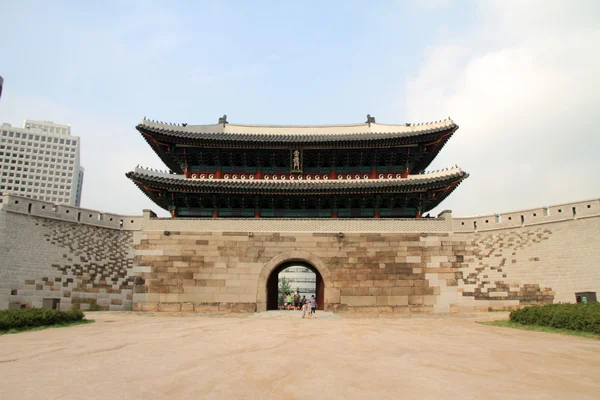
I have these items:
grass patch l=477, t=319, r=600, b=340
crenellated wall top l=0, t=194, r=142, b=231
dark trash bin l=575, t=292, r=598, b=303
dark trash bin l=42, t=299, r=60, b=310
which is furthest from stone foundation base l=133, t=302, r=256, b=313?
dark trash bin l=575, t=292, r=598, b=303

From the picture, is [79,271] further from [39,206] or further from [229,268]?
[229,268]

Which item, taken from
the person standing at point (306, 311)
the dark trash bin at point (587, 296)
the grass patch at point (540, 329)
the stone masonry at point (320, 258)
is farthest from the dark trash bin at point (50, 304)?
the dark trash bin at point (587, 296)

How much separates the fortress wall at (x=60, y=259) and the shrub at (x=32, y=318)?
5.38 metres

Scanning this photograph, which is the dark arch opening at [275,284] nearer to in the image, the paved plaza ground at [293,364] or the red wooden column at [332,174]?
the red wooden column at [332,174]

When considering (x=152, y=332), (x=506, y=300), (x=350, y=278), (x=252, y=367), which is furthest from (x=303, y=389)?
(x=506, y=300)

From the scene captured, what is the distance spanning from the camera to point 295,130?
84.2ft

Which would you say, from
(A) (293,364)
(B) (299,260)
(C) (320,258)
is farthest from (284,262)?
(A) (293,364)

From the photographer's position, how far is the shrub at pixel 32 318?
11.8m

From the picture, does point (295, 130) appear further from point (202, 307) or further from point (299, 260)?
point (202, 307)

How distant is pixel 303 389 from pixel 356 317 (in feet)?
40.9

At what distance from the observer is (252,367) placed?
7430mm

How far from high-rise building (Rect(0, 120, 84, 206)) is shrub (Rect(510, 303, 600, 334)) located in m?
98.5

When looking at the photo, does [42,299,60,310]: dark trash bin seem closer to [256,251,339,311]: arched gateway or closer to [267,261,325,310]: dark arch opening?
[256,251,339,311]: arched gateway

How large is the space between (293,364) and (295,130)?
19.6 m
